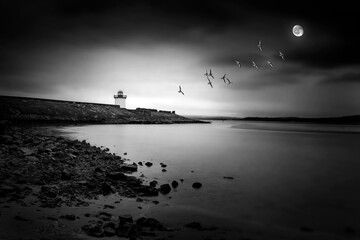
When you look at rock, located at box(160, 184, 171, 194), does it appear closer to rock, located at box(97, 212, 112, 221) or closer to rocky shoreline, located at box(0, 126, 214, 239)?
rocky shoreline, located at box(0, 126, 214, 239)

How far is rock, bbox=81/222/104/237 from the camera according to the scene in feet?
15.6

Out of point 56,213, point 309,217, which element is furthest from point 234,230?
point 56,213

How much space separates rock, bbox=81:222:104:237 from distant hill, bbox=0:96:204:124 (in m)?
49.3

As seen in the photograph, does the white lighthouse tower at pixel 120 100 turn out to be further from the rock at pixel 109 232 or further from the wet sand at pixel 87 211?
the rock at pixel 109 232

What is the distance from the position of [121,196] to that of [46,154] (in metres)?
6.14

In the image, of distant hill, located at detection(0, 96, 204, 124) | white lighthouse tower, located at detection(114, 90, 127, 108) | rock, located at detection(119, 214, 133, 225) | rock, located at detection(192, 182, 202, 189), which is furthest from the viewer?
white lighthouse tower, located at detection(114, 90, 127, 108)

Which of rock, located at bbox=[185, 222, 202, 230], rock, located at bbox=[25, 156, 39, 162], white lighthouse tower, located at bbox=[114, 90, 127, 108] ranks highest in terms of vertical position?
white lighthouse tower, located at bbox=[114, 90, 127, 108]

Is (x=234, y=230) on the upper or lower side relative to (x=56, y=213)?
lower

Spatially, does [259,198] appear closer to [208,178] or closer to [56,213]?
[208,178]

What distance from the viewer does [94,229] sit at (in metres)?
4.88

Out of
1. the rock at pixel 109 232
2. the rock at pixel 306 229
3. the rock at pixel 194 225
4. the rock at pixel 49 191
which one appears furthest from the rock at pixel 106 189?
the rock at pixel 306 229

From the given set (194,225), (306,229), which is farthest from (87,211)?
(306,229)

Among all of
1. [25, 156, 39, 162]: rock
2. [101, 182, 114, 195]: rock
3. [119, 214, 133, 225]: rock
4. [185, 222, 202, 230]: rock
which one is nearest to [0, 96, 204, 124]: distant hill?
[25, 156, 39, 162]: rock

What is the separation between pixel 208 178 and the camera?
11242 millimetres
